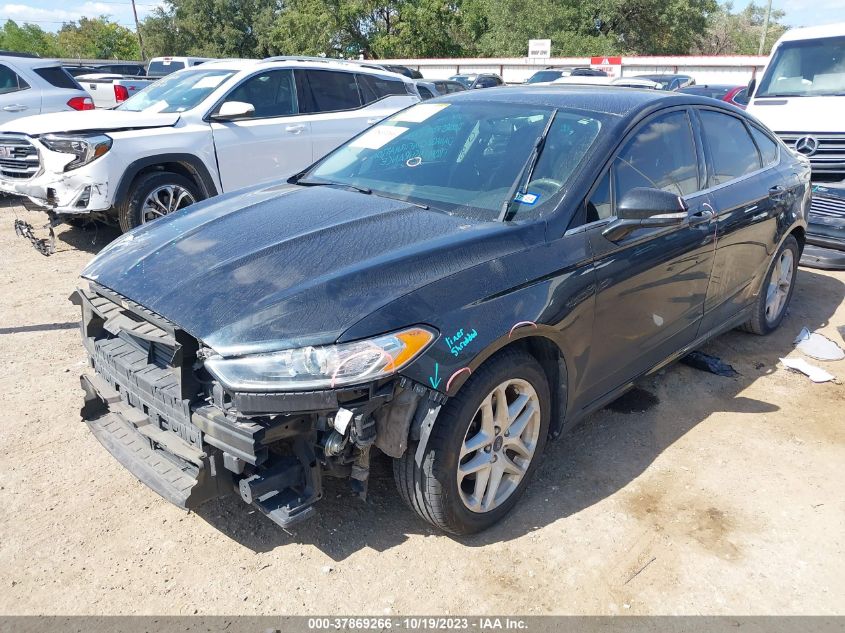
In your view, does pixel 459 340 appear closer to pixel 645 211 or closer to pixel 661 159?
pixel 645 211

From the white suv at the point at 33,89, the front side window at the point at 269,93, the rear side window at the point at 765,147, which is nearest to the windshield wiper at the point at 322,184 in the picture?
the rear side window at the point at 765,147

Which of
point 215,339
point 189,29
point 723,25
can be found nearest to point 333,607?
point 215,339

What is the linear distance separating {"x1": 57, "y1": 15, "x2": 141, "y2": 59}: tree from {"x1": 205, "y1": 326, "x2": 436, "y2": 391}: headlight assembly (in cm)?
6559

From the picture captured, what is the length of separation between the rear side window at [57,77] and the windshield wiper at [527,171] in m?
9.38

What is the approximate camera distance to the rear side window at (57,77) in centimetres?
1011

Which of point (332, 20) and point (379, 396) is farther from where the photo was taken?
point (332, 20)

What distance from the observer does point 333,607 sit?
2.56 metres

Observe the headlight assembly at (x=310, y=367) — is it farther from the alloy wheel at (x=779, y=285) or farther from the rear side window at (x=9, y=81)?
the rear side window at (x=9, y=81)

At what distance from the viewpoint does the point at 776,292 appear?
17.2 ft

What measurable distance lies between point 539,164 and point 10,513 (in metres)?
2.88

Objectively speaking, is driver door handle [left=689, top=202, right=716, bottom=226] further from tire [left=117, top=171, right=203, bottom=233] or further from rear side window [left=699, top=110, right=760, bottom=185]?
tire [left=117, top=171, right=203, bottom=233]

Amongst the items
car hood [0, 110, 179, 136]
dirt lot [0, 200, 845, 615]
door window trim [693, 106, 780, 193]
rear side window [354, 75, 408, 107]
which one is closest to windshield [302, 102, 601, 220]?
door window trim [693, 106, 780, 193]

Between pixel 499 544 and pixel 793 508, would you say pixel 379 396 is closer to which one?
pixel 499 544

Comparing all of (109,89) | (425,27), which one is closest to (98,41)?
(425,27)
